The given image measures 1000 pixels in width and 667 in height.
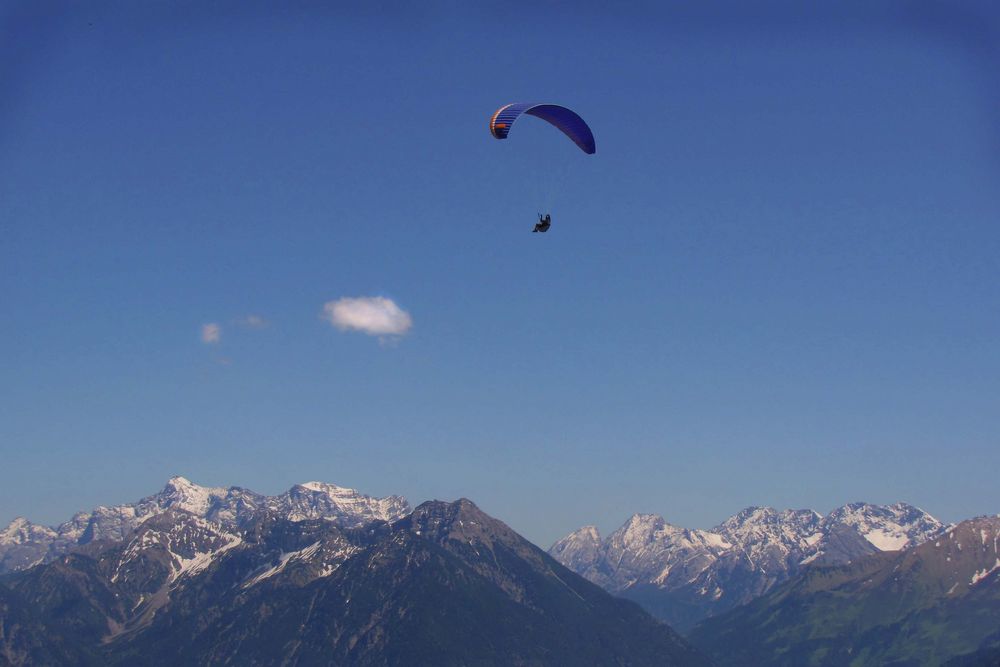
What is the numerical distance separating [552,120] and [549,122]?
0.87m

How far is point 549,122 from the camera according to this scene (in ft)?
367

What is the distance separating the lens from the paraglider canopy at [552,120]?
345 feet

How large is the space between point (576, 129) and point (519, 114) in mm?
7812

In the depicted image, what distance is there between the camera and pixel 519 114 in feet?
351

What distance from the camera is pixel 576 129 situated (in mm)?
111312

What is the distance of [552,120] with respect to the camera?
11106 centimetres

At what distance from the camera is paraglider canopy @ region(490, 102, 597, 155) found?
105 meters

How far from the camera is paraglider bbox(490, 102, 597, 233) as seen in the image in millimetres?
105250

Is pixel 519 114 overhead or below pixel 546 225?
overhead

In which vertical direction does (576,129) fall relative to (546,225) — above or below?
above

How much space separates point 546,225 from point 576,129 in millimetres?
11957

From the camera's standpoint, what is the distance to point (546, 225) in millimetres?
108250
